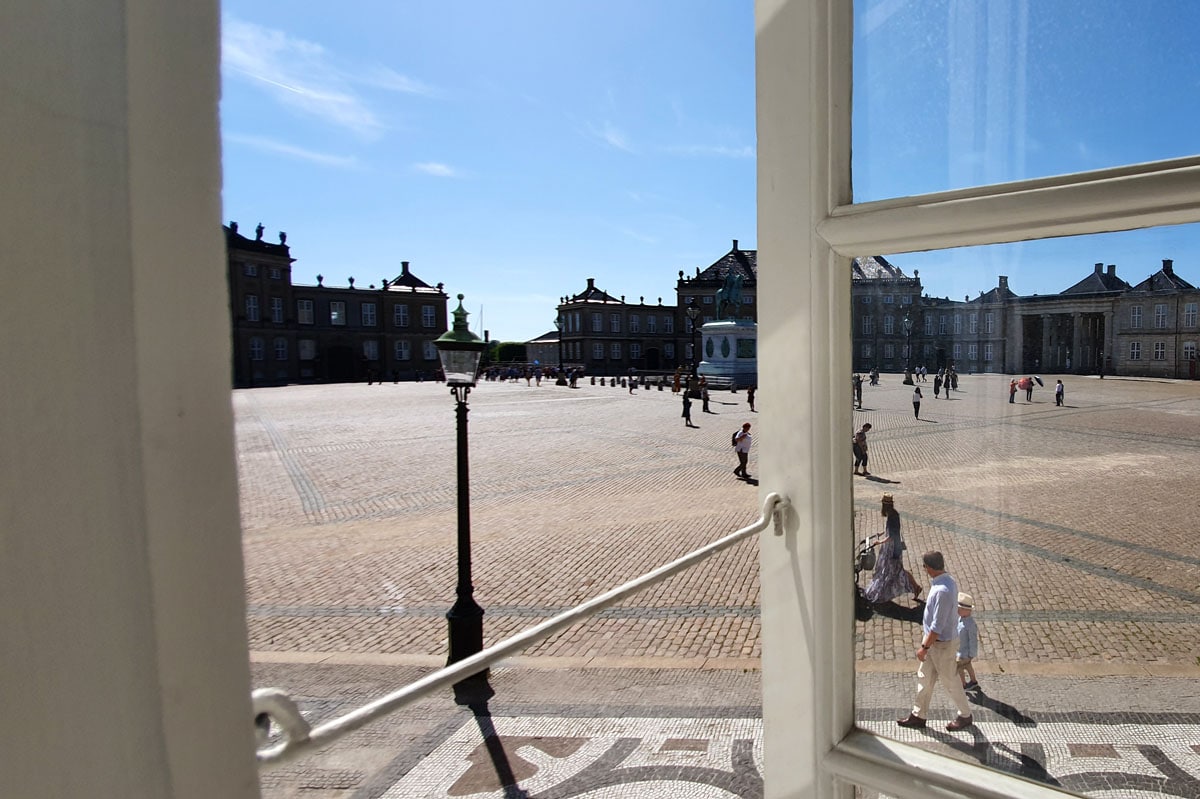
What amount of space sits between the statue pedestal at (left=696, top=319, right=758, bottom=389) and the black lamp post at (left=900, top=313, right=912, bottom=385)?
30.7 m

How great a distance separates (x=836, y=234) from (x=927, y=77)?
0.27 metres

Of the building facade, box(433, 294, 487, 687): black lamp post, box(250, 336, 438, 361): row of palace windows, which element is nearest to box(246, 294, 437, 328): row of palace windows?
the building facade

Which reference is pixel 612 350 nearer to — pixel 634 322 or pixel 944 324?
pixel 634 322

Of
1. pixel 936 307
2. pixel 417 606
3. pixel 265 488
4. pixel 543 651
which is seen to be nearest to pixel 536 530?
pixel 417 606

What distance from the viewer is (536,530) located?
8508mm

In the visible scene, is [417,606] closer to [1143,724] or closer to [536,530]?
[536,530]

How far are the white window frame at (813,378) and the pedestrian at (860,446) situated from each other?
4 cm

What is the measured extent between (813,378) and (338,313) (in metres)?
56.8

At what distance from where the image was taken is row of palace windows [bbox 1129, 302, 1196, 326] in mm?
825

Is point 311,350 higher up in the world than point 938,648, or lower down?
higher up

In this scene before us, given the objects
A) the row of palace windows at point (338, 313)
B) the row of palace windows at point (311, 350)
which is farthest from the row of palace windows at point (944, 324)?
the row of palace windows at point (338, 313)

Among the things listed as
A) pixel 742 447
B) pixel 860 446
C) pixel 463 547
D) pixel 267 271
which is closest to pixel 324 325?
pixel 267 271

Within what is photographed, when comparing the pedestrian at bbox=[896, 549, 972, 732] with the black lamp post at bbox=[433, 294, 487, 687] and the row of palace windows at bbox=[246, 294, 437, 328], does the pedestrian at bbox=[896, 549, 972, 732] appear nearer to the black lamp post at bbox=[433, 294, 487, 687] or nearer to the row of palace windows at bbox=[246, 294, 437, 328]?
the black lamp post at bbox=[433, 294, 487, 687]

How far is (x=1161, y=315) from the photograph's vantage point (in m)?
0.87
